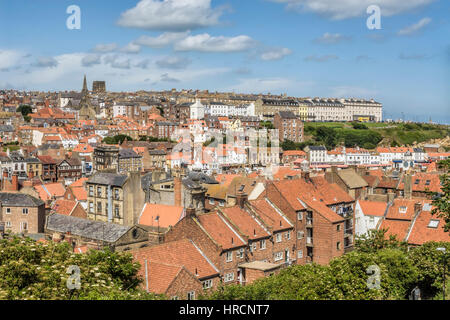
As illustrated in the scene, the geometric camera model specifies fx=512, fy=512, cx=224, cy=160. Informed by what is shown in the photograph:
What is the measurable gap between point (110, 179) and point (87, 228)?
7.35 m

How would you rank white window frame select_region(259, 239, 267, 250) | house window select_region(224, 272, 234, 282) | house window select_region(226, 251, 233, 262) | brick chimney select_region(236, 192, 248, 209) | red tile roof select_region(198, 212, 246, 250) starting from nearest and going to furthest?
house window select_region(224, 272, 234, 282) → house window select_region(226, 251, 233, 262) → red tile roof select_region(198, 212, 246, 250) → white window frame select_region(259, 239, 267, 250) → brick chimney select_region(236, 192, 248, 209)

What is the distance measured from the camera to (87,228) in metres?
32.0

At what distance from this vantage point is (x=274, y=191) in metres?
35.5

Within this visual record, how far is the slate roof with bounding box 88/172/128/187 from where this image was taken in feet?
124

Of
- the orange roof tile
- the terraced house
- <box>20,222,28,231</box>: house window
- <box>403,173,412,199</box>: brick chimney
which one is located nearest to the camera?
the orange roof tile

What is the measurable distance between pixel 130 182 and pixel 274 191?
10539 millimetres

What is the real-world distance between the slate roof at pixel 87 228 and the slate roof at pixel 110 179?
4.53 meters

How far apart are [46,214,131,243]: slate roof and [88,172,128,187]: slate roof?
4530mm

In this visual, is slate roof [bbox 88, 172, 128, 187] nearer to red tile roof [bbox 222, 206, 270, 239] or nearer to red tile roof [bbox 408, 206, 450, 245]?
red tile roof [bbox 222, 206, 270, 239]

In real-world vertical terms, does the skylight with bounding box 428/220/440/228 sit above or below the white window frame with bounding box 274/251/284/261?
above

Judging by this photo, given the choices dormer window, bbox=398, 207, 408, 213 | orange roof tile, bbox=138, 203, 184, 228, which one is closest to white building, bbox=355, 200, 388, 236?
dormer window, bbox=398, 207, 408, 213

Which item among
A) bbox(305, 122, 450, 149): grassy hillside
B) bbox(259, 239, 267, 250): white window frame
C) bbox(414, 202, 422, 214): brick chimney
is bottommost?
bbox(259, 239, 267, 250): white window frame

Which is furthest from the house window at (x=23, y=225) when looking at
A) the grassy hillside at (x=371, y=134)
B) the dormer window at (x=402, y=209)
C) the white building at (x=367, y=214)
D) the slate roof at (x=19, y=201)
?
the grassy hillside at (x=371, y=134)
